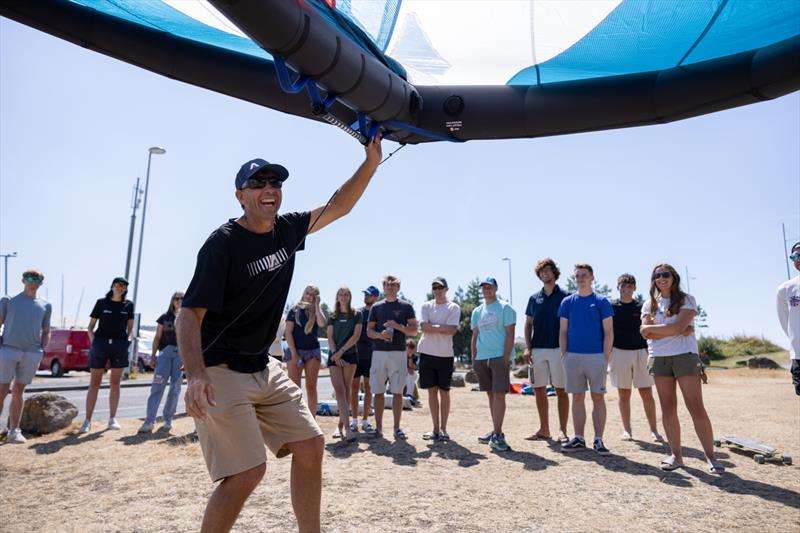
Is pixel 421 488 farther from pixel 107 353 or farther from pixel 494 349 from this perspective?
pixel 107 353

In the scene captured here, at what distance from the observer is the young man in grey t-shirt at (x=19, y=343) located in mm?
6473

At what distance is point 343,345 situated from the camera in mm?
7031

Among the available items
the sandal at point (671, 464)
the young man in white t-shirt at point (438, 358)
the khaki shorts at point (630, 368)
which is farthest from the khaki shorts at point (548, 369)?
the sandal at point (671, 464)

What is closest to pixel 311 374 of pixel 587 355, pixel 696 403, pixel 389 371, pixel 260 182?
pixel 389 371

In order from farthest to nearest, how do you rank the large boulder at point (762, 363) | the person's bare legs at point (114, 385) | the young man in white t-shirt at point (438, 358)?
the large boulder at point (762, 363), the person's bare legs at point (114, 385), the young man in white t-shirt at point (438, 358)

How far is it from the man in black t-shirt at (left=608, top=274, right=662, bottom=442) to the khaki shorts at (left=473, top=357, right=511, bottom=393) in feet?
5.01

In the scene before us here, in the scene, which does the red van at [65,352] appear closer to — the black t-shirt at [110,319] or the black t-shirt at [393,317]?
the black t-shirt at [110,319]

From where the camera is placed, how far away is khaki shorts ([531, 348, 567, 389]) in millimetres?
6684

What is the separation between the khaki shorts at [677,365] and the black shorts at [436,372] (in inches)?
98.7

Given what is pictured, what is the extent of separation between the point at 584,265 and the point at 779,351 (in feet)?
144

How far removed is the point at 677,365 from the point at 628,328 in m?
1.92

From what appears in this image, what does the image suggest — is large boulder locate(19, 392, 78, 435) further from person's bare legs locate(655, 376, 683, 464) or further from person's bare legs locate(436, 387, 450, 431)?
person's bare legs locate(655, 376, 683, 464)

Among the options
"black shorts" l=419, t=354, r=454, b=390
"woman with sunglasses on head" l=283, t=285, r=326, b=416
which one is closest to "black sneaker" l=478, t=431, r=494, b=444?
"black shorts" l=419, t=354, r=454, b=390

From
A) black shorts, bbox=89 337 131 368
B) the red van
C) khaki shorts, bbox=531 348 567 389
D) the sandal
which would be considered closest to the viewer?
the sandal
